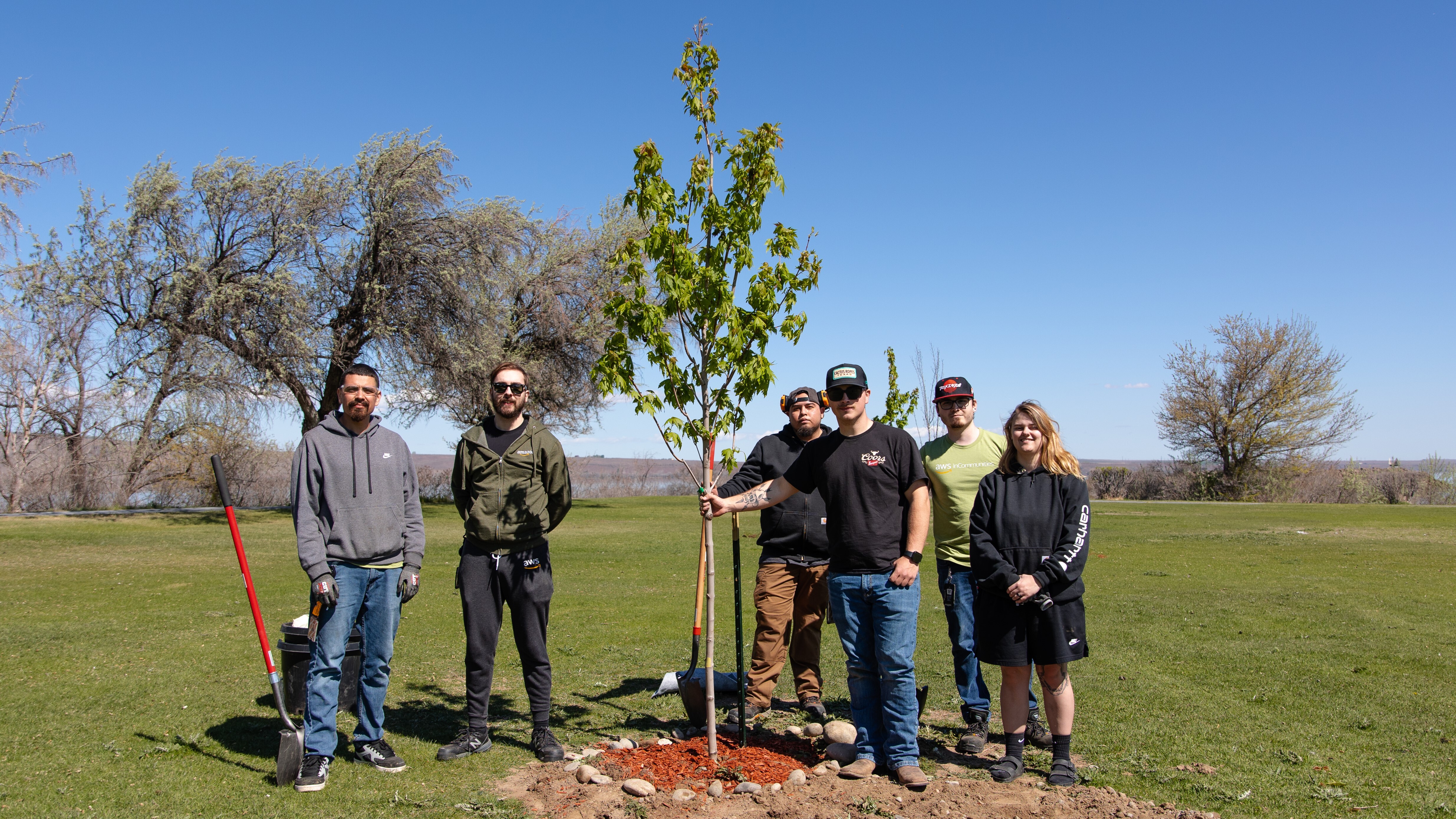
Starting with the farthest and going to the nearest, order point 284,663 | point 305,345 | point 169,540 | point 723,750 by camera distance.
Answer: point 305,345 < point 169,540 < point 284,663 < point 723,750

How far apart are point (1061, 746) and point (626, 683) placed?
11.7 feet

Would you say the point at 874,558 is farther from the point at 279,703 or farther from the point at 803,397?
the point at 279,703

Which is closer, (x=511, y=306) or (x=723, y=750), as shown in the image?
(x=723, y=750)

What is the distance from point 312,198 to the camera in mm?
26922

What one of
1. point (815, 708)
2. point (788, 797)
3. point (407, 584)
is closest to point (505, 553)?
point (407, 584)

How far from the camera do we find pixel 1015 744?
4.92 meters

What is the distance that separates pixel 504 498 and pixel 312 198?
2516 cm

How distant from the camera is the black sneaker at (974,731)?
532cm

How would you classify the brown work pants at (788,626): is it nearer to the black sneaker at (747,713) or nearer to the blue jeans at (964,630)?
the black sneaker at (747,713)

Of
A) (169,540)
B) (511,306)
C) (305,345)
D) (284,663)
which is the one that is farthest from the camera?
(511,306)

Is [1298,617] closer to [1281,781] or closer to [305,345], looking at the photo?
[1281,781]

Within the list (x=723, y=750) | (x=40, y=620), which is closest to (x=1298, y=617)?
(x=723, y=750)

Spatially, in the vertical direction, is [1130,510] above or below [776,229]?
below

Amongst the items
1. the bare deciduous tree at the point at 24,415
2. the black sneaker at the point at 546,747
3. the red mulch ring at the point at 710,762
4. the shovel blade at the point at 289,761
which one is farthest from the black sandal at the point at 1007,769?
the bare deciduous tree at the point at 24,415
